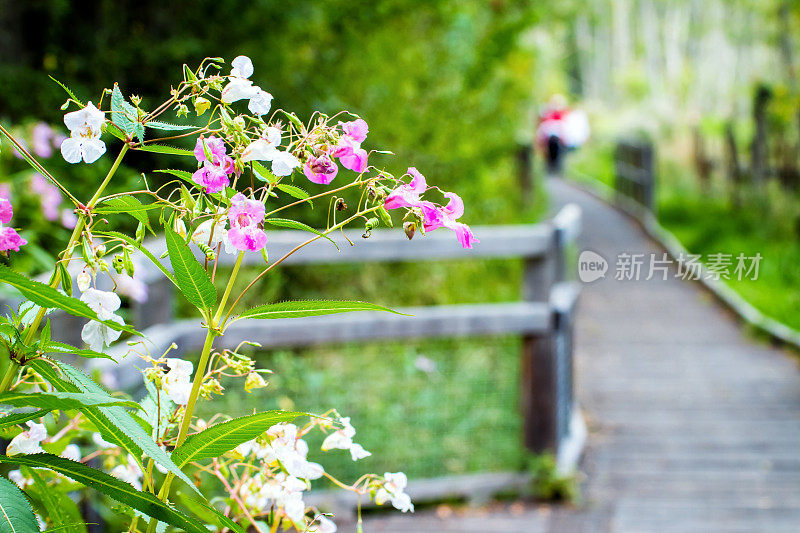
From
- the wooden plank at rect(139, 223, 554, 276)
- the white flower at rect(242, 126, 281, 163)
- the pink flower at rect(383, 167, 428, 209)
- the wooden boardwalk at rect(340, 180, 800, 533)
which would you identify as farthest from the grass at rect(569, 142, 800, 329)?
the white flower at rect(242, 126, 281, 163)

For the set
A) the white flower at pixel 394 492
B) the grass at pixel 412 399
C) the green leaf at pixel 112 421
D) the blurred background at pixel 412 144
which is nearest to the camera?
the green leaf at pixel 112 421

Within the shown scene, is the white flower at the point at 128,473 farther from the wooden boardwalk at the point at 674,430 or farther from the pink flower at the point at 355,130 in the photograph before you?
the wooden boardwalk at the point at 674,430

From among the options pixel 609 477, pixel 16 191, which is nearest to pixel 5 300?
pixel 16 191

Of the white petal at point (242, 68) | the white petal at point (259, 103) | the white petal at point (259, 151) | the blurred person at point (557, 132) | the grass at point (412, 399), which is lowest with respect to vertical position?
the grass at point (412, 399)

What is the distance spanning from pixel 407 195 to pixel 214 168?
0.54ft

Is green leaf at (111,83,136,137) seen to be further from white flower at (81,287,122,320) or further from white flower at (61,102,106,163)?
white flower at (81,287,122,320)

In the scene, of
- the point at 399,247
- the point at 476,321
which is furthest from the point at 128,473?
the point at 476,321

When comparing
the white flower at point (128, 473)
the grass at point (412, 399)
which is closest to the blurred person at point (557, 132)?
the grass at point (412, 399)

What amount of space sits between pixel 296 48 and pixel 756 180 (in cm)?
533

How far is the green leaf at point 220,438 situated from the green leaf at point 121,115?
0.84 feet

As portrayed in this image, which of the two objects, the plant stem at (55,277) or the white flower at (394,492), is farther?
the white flower at (394,492)

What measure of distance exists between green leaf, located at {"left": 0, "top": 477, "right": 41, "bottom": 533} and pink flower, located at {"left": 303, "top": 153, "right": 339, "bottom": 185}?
341 millimetres

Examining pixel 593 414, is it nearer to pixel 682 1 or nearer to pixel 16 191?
pixel 16 191

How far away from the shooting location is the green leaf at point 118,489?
630 mm
